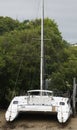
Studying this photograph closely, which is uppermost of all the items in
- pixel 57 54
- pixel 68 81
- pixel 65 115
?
pixel 57 54

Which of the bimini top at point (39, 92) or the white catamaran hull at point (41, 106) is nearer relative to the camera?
the white catamaran hull at point (41, 106)

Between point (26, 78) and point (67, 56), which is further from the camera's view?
point (67, 56)

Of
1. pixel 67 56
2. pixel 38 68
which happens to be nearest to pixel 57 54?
pixel 67 56

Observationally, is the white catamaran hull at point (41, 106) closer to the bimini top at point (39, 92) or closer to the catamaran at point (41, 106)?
the catamaran at point (41, 106)

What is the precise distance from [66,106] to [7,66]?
5667mm

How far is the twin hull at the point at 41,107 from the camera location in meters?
20.4

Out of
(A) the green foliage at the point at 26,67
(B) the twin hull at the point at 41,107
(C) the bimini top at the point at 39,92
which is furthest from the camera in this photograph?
(A) the green foliage at the point at 26,67

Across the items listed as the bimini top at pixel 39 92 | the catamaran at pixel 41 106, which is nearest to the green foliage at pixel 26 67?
the bimini top at pixel 39 92

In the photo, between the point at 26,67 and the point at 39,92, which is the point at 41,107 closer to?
the point at 39,92

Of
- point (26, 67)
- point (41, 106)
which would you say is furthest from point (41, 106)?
point (26, 67)

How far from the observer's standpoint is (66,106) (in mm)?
21094

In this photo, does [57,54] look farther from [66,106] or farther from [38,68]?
[66,106]

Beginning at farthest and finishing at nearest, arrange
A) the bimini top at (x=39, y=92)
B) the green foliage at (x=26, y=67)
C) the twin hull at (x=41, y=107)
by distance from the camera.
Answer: the green foliage at (x=26, y=67), the bimini top at (x=39, y=92), the twin hull at (x=41, y=107)

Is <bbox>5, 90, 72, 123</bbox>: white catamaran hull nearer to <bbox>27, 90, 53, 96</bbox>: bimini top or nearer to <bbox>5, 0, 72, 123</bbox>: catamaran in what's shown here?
<bbox>5, 0, 72, 123</bbox>: catamaran
